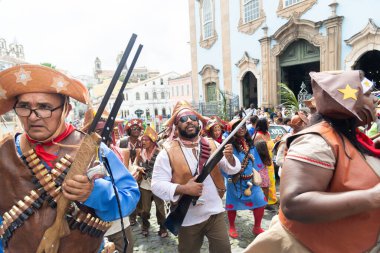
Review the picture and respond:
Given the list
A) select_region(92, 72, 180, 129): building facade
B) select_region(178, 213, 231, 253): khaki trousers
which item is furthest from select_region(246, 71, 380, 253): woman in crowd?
select_region(92, 72, 180, 129): building facade

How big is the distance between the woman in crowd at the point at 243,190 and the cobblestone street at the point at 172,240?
16cm

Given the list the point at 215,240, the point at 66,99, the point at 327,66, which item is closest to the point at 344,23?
the point at 327,66

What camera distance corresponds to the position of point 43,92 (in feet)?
5.43

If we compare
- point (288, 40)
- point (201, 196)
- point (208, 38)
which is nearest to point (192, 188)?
point (201, 196)

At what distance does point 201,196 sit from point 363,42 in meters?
12.9

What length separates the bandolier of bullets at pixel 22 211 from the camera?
156cm

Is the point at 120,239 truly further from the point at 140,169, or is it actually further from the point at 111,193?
the point at 111,193

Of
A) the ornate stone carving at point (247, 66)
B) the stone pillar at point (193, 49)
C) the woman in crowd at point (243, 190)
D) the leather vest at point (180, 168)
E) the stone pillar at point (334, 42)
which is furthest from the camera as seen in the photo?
the stone pillar at point (193, 49)

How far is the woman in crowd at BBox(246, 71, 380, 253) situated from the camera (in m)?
1.27

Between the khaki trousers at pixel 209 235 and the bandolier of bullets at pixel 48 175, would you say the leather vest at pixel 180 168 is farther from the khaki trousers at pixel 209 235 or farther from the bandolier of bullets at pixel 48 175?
the bandolier of bullets at pixel 48 175

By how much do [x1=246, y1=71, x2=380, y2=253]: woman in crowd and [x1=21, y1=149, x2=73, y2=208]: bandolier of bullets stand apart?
130 cm

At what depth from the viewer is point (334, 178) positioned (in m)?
1.35

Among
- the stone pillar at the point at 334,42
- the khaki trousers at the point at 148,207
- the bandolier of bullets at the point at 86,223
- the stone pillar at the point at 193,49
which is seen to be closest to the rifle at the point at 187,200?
the bandolier of bullets at the point at 86,223

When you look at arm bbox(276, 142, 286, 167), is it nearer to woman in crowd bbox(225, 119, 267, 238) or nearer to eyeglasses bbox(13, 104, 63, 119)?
woman in crowd bbox(225, 119, 267, 238)
